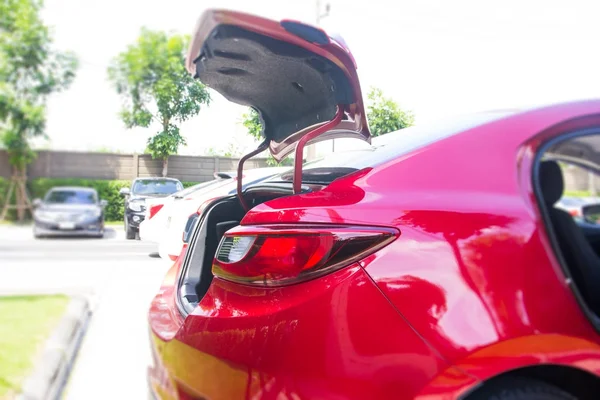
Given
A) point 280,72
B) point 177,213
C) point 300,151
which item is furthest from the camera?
point 177,213

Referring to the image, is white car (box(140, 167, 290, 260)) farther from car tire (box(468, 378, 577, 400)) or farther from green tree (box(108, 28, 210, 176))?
car tire (box(468, 378, 577, 400))

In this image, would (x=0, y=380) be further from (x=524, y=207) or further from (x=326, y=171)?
(x=524, y=207)

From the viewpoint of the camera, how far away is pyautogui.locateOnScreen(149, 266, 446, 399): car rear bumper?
104 centimetres

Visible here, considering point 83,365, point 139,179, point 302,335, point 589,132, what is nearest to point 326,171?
point 302,335

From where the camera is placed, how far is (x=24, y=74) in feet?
6.70

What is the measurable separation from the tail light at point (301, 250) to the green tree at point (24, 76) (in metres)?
1.36

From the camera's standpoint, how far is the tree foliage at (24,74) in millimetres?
1996

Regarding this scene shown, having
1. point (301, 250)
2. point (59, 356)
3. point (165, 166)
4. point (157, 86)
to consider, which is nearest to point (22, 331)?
point (59, 356)

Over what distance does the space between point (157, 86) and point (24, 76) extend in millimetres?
583

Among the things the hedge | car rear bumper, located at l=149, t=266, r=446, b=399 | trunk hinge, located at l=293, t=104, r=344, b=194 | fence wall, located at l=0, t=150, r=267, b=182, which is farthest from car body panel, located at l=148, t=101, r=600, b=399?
the hedge

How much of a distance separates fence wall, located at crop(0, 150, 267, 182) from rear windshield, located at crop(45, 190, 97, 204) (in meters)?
0.09

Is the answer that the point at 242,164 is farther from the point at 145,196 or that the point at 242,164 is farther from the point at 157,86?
the point at 145,196

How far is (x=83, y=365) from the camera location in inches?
120

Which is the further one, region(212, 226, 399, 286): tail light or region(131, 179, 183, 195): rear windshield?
region(131, 179, 183, 195): rear windshield
